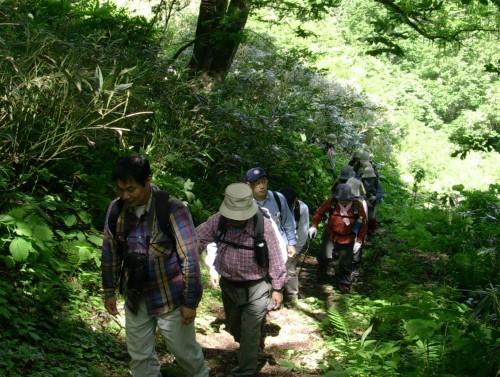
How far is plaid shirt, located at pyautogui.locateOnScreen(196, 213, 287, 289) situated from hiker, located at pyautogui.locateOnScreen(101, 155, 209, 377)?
1050 mm

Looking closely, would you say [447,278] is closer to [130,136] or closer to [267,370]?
[267,370]

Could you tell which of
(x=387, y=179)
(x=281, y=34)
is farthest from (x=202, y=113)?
(x=281, y=34)

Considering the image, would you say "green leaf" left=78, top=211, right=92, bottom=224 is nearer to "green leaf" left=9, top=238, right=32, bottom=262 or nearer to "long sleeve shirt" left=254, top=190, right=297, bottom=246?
"green leaf" left=9, top=238, right=32, bottom=262

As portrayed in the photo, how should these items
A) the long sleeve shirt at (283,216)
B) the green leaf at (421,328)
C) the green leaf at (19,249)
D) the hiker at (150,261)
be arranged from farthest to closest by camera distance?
the long sleeve shirt at (283,216), the green leaf at (19,249), the green leaf at (421,328), the hiker at (150,261)

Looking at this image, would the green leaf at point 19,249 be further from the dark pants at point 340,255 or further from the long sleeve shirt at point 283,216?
the dark pants at point 340,255

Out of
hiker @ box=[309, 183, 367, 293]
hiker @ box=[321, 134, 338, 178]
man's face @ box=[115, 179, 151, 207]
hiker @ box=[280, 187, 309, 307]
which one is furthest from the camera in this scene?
hiker @ box=[321, 134, 338, 178]

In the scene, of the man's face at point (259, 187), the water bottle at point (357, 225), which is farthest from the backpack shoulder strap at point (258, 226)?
the water bottle at point (357, 225)

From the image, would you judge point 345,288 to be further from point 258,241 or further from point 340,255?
point 258,241

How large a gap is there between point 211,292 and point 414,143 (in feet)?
71.2

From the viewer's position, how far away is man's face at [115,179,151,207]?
10.9ft

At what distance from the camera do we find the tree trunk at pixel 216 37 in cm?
980

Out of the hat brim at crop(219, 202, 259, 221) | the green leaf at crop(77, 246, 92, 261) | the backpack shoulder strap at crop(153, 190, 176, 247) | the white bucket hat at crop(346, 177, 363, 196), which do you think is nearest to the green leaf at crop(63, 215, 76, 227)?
the green leaf at crop(77, 246, 92, 261)

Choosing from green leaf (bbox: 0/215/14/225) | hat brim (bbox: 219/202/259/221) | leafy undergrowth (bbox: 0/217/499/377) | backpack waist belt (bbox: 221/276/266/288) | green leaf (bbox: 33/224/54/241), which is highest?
hat brim (bbox: 219/202/259/221)

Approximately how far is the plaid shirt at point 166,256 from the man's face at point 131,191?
→ 4.2 inches
